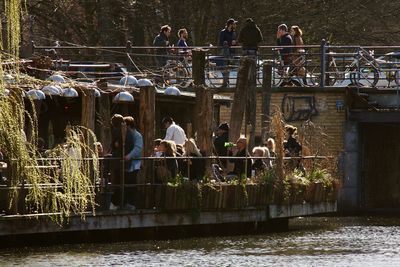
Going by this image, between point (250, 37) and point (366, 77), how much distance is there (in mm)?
3574

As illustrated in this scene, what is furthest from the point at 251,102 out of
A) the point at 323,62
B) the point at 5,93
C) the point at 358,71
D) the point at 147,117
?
the point at 5,93

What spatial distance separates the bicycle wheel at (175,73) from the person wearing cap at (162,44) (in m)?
0.31

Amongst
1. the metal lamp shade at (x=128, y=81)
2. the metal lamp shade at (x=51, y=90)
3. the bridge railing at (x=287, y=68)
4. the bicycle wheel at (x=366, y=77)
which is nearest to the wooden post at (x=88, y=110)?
the metal lamp shade at (x=51, y=90)

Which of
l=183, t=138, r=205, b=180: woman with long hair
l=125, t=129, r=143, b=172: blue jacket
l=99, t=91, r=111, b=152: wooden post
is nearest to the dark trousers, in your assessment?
l=125, t=129, r=143, b=172: blue jacket

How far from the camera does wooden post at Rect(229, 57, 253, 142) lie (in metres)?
32.4

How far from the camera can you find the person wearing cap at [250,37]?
36312 mm

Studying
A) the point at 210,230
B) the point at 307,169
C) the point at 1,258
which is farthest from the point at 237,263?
the point at 307,169

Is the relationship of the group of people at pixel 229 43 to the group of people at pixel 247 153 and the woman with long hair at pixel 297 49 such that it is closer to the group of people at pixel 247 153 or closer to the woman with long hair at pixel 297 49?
the woman with long hair at pixel 297 49

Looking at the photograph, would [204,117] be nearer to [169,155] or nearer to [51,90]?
[169,155]

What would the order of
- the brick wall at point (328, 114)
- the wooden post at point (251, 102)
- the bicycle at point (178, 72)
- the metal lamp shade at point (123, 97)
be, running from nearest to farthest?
the metal lamp shade at point (123, 97) < the wooden post at point (251, 102) < the bicycle at point (178, 72) < the brick wall at point (328, 114)

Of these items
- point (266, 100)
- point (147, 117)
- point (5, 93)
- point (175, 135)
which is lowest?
point (5, 93)

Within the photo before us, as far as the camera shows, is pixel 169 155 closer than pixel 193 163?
Yes

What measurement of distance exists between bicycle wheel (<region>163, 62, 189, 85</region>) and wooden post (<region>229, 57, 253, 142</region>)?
4084mm

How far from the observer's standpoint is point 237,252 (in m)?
25.0
